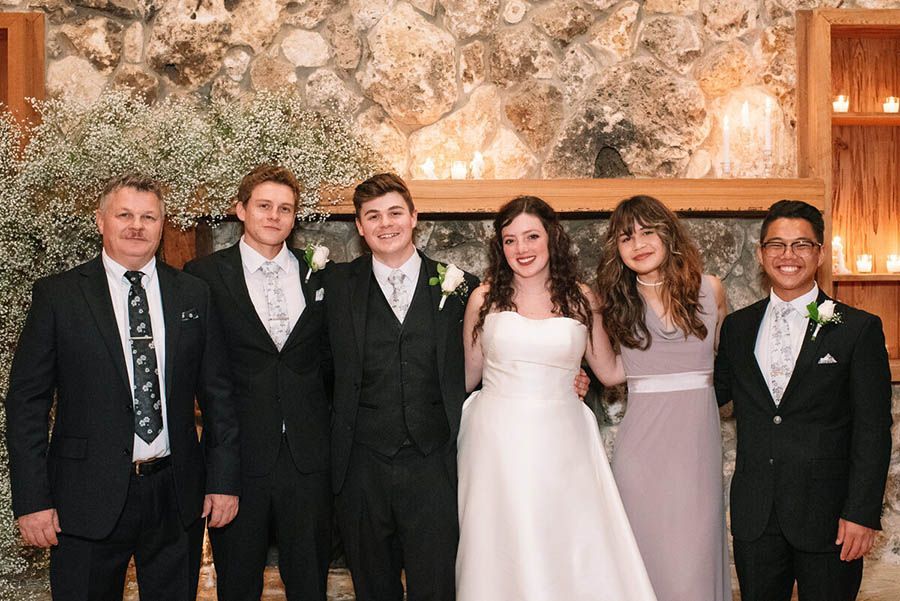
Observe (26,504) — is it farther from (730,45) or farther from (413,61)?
(730,45)

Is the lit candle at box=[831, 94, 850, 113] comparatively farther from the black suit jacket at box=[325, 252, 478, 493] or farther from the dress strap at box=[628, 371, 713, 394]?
the black suit jacket at box=[325, 252, 478, 493]

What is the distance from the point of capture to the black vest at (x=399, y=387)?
110 inches

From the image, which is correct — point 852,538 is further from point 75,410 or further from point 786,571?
point 75,410

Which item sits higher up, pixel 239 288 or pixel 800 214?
pixel 800 214

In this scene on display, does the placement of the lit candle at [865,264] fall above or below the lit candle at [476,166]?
below

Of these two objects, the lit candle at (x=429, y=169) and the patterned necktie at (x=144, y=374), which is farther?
the lit candle at (x=429, y=169)

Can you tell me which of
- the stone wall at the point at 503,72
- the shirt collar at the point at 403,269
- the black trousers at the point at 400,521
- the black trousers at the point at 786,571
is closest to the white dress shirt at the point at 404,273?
the shirt collar at the point at 403,269

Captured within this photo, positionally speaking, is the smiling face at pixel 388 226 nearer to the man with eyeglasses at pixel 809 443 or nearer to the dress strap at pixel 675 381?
the dress strap at pixel 675 381

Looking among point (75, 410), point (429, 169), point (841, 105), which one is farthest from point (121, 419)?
point (841, 105)

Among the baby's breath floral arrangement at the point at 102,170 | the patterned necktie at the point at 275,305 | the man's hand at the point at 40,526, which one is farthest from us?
the baby's breath floral arrangement at the point at 102,170

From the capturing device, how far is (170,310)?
8.75 feet

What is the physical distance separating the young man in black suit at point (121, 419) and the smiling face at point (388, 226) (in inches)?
24.8

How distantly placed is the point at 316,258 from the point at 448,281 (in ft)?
1.70

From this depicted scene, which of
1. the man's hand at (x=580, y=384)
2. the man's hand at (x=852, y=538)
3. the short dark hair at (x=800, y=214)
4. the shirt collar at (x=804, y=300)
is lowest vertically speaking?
the man's hand at (x=852, y=538)
